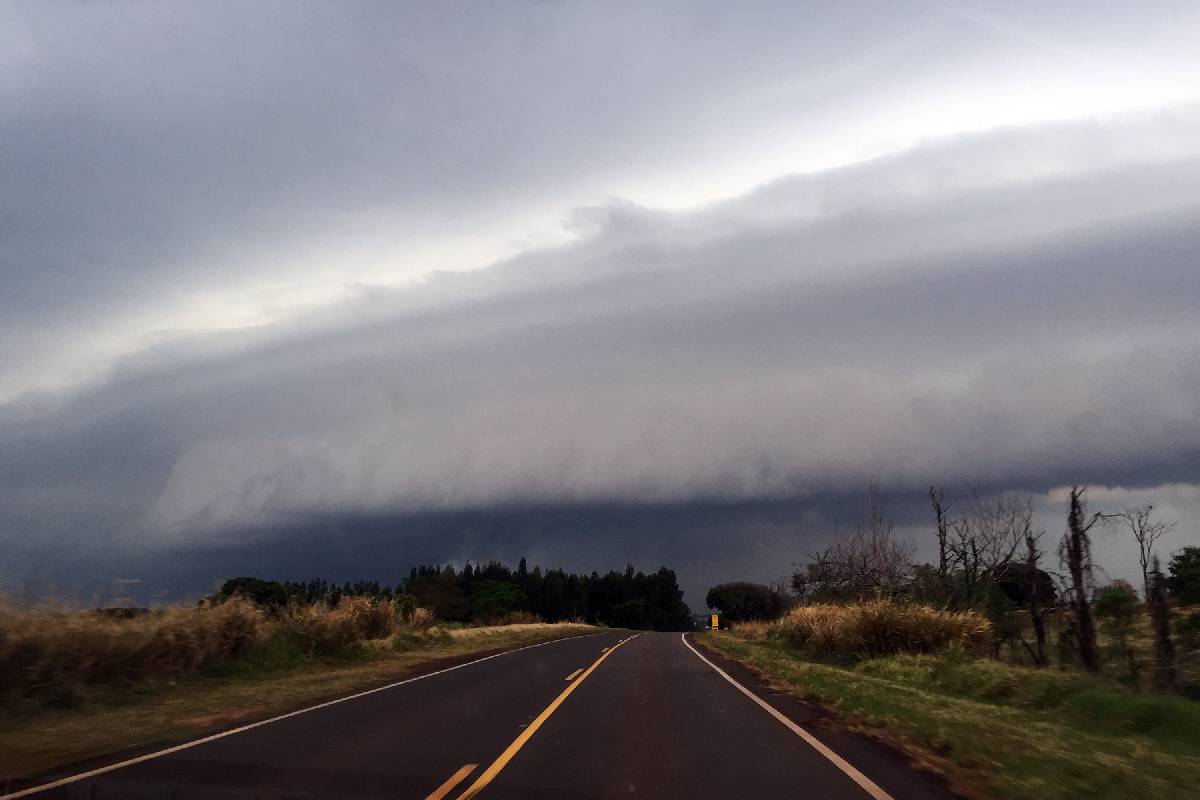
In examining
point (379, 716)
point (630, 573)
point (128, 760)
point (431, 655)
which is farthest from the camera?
point (630, 573)

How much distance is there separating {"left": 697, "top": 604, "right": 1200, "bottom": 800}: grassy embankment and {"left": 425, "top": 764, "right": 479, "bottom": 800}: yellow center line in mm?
5204

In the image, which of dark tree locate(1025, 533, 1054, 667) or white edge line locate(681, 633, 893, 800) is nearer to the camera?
white edge line locate(681, 633, 893, 800)

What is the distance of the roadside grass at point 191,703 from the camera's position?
41.5 feet

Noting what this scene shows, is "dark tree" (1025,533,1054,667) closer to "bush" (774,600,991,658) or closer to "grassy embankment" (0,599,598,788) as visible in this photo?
"bush" (774,600,991,658)

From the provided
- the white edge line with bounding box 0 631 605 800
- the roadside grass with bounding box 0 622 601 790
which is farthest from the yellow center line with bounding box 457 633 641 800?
the roadside grass with bounding box 0 622 601 790

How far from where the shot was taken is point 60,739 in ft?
43.7

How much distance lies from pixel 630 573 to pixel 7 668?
18609cm

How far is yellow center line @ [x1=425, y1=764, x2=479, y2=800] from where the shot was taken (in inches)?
368

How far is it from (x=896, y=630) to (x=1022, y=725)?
1278 cm

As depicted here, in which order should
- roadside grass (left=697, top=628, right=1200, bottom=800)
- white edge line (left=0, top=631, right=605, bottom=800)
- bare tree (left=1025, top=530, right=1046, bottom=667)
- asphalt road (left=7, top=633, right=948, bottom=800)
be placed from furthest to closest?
bare tree (left=1025, top=530, right=1046, bottom=667)
roadside grass (left=697, top=628, right=1200, bottom=800)
asphalt road (left=7, top=633, right=948, bottom=800)
white edge line (left=0, top=631, right=605, bottom=800)

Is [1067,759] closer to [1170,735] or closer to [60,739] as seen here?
[1170,735]

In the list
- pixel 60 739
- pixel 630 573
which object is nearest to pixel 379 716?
pixel 60 739

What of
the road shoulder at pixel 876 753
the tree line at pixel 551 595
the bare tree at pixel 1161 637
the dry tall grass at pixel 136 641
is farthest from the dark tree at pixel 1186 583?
the tree line at pixel 551 595

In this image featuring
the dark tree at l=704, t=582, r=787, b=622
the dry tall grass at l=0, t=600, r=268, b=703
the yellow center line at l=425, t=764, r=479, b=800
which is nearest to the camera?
the yellow center line at l=425, t=764, r=479, b=800
